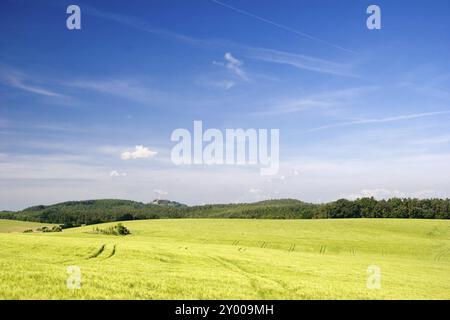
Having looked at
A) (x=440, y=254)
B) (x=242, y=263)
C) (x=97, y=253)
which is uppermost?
(x=97, y=253)

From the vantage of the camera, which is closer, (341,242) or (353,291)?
(353,291)

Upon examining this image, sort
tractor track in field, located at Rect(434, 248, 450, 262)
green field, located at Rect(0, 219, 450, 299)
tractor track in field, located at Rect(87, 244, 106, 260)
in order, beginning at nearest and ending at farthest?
green field, located at Rect(0, 219, 450, 299), tractor track in field, located at Rect(87, 244, 106, 260), tractor track in field, located at Rect(434, 248, 450, 262)

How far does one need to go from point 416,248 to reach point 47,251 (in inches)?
2626

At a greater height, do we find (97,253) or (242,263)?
(97,253)

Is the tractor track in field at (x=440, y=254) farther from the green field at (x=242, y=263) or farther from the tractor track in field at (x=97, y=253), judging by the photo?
the tractor track in field at (x=97, y=253)

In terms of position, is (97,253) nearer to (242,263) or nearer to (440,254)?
(242,263)

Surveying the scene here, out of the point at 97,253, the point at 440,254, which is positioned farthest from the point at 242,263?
the point at 440,254

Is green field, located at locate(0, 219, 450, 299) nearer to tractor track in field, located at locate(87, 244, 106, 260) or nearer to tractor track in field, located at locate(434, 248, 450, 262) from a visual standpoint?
tractor track in field, located at locate(87, 244, 106, 260)

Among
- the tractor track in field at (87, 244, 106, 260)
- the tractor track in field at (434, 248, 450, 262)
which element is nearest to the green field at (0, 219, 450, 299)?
the tractor track in field at (87, 244, 106, 260)

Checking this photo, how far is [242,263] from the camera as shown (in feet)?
128

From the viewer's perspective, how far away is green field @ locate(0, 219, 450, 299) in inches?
723
